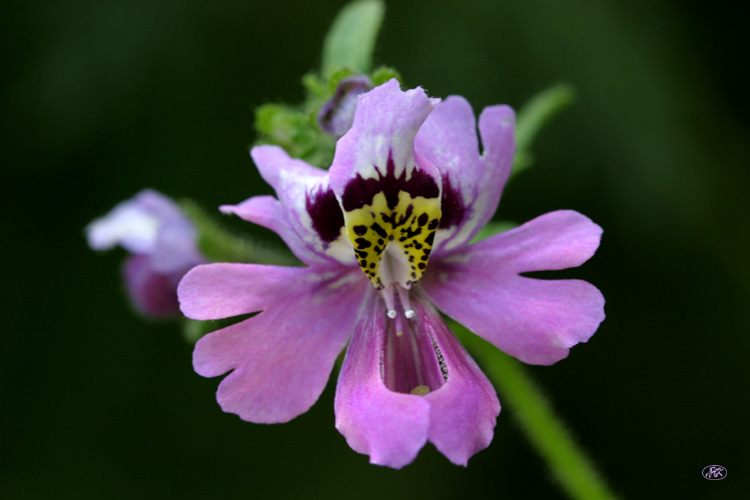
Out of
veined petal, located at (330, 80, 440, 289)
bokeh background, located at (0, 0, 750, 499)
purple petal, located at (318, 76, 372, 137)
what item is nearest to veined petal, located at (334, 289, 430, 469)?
veined petal, located at (330, 80, 440, 289)

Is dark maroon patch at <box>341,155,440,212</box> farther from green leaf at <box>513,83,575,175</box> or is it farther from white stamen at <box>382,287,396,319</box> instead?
green leaf at <box>513,83,575,175</box>

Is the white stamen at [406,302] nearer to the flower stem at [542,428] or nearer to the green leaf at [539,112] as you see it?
the flower stem at [542,428]

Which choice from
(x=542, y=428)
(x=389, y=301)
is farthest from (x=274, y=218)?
(x=542, y=428)

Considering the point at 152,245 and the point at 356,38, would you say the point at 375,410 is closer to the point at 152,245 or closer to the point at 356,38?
the point at 356,38

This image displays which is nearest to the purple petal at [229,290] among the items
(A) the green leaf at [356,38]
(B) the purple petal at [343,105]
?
(B) the purple petal at [343,105]

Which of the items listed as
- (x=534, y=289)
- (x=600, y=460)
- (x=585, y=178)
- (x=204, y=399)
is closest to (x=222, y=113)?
(x=204, y=399)

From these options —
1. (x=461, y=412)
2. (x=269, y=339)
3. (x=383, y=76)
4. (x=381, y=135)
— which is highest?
(x=383, y=76)

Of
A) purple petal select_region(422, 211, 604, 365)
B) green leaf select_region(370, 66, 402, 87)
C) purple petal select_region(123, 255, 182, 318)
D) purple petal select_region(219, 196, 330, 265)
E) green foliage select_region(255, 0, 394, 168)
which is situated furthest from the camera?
purple petal select_region(123, 255, 182, 318)
